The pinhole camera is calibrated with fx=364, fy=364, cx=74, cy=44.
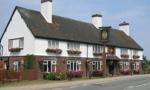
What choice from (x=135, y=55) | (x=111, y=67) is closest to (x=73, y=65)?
(x=111, y=67)

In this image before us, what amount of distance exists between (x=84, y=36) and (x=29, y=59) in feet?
42.3

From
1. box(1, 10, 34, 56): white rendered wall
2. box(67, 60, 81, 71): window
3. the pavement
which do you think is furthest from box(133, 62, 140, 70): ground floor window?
the pavement

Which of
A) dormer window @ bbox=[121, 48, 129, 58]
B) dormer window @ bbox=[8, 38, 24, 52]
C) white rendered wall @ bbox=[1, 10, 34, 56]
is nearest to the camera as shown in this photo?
white rendered wall @ bbox=[1, 10, 34, 56]

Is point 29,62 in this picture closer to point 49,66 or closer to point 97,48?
point 49,66

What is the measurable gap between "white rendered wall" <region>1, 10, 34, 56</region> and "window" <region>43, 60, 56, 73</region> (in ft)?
8.46

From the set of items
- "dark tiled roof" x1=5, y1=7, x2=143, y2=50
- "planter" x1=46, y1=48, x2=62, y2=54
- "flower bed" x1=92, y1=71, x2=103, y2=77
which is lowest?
"flower bed" x1=92, y1=71, x2=103, y2=77

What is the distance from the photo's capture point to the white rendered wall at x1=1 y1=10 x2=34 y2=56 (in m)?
43.9

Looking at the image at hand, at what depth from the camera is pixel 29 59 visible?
42.6 meters

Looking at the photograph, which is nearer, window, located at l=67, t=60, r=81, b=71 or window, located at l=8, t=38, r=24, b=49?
window, located at l=8, t=38, r=24, b=49

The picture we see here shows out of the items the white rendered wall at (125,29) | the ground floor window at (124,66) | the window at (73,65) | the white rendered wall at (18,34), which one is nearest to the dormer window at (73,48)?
the window at (73,65)

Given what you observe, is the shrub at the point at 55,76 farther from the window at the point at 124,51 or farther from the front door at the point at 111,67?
the window at the point at 124,51

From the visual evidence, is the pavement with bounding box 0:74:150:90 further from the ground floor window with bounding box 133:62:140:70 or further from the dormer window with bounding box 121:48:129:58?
the ground floor window with bounding box 133:62:140:70

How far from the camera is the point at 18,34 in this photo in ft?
152

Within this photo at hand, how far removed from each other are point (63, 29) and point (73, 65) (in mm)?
5114
